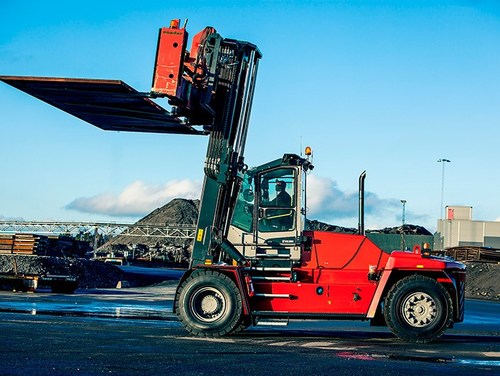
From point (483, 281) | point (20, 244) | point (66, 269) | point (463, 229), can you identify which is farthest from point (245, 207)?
point (463, 229)

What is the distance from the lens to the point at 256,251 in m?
Answer: 16.0

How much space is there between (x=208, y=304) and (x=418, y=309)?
393cm

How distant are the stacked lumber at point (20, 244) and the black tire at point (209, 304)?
26310 millimetres

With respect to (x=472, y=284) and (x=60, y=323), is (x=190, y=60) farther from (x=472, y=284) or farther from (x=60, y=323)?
(x=472, y=284)

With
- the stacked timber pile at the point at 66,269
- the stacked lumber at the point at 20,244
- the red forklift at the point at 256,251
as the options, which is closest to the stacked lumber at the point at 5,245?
the stacked lumber at the point at 20,244

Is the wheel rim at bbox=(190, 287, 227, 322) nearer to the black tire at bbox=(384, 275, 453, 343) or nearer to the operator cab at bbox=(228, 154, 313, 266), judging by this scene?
the operator cab at bbox=(228, 154, 313, 266)

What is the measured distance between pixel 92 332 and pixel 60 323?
221 centimetres

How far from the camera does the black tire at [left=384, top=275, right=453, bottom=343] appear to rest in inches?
617

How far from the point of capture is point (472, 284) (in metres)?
49.6

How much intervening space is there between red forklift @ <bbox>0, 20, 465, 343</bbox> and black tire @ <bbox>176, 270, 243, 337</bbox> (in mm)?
19

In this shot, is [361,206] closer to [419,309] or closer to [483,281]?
[419,309]

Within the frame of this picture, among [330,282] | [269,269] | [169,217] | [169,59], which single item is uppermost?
[169,217]

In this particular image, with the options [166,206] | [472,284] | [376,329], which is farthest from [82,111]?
[166,206]

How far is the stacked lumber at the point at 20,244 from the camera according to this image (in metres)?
40.1
